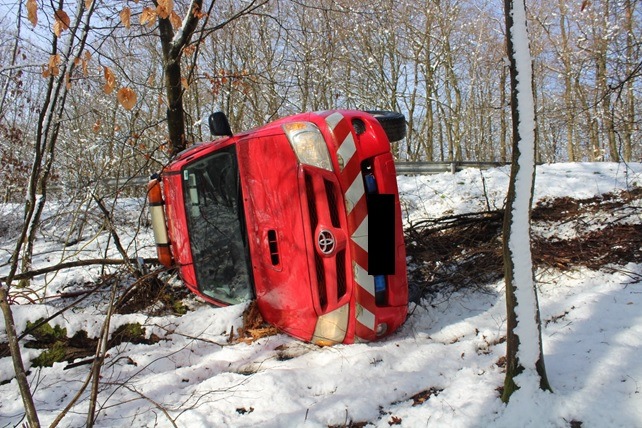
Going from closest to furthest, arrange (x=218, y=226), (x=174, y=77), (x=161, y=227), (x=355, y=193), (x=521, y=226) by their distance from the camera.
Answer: (x=521, y=226)
(x=355, y=193)
(x=218, y=226)
(x=161, y=227)
(x=174, y=77)

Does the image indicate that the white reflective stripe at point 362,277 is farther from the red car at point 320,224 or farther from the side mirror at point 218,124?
the side mirror at point 218,124

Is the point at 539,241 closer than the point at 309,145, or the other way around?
the point at 309,145

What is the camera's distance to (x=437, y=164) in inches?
359

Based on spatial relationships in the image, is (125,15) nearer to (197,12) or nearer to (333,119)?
(333,119)

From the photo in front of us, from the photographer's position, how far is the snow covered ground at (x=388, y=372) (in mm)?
2131

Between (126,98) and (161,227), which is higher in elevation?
(126,98)

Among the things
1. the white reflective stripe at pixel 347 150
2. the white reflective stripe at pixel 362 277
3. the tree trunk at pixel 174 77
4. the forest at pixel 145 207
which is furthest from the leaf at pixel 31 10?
the tree trunk at pixel 174 77

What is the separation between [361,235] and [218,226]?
1.38 m

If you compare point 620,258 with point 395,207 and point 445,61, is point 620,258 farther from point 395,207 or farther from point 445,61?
point 445,61

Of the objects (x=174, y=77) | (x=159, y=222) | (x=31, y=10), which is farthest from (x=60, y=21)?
(x=174, y=77)

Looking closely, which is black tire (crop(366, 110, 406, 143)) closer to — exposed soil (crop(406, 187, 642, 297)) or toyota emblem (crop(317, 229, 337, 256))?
exposed soil (crop(406, 187, 642, 297))

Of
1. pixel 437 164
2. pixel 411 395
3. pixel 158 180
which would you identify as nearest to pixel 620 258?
pixel 411 395

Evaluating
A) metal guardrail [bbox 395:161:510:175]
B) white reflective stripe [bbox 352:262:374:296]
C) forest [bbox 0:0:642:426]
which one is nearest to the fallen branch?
forest [bbox 0:0:642:426]

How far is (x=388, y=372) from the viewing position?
2.68 m
